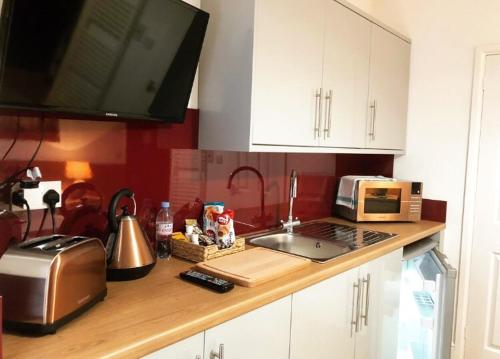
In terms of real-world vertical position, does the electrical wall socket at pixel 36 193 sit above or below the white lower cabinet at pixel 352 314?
above

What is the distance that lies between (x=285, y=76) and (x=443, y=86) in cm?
143

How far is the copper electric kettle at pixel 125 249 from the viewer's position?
139cm

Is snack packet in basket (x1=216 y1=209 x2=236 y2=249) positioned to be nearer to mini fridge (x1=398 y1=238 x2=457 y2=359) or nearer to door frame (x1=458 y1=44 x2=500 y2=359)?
mini fridge (x1=398 y1=238 x2=457 y2=359)

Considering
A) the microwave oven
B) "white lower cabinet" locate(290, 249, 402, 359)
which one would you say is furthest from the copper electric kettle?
the microwave oven

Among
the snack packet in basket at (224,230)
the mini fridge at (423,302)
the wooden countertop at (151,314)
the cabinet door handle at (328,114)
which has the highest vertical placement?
the cabinet door handle at (328,114)

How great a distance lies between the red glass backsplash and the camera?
1.39 meters

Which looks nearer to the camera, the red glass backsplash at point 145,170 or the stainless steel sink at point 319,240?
the red glass backsplash at point 145,170

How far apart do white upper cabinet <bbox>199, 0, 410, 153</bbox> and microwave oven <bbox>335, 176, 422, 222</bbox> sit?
0.31 meters

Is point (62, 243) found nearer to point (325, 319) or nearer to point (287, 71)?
point (325, 319)

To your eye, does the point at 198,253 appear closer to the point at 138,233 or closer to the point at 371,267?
the point at 138,233

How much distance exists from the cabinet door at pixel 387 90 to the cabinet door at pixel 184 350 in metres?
1.73

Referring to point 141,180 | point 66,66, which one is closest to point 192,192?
point 141,180

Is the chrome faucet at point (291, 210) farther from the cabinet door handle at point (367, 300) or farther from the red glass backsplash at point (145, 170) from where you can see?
the cabinet door handle at point (367, 300)

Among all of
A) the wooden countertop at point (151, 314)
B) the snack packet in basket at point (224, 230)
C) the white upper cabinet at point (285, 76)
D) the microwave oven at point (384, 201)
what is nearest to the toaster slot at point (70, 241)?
the wooden countertop at point (151, 314)
